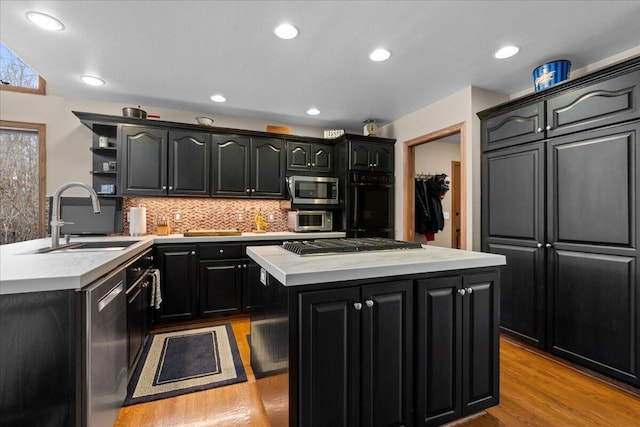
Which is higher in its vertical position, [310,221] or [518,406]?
[310,221]

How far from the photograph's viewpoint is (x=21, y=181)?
125 inches

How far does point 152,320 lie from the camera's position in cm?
299

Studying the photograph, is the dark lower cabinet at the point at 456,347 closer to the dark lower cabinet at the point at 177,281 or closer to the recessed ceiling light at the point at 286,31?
the recessed ceiling light at the point at 286,31

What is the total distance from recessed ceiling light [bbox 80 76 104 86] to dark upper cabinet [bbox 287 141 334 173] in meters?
2.10

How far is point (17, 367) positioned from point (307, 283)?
3.69ft

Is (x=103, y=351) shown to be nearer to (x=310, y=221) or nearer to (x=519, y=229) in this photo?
(x=310, y=221)

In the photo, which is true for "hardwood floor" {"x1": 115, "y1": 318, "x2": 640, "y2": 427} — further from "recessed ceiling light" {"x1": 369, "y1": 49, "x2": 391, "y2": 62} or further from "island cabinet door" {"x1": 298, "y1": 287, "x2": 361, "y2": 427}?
"recessed ceiling light" {"x1": 369, "y1": 49, "x2": 391, "y2": 62}

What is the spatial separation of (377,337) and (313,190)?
2.78 metres

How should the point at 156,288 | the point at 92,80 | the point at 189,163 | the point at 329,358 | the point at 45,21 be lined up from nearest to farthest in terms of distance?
the point at 329,358 → the point at 45,21 → the point at 156,288 → the point at 92,80 → the point at 189,163

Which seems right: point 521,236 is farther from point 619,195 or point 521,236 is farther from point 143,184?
point 143,184

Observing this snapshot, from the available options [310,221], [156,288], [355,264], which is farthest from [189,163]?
[355,264]

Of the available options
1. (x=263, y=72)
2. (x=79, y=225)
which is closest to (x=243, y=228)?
(x=79, y=225)

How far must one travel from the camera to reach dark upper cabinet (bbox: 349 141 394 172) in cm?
397

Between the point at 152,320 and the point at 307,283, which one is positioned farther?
the point at 152,320
